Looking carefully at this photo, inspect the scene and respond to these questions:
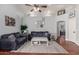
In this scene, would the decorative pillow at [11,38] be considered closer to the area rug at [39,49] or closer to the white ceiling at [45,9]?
the area rug at [39,49]

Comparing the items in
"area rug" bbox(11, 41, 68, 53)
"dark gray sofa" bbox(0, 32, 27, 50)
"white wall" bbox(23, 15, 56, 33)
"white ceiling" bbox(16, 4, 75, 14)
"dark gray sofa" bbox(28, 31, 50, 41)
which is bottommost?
"area rug" bbox(11, 41, 68, 53)

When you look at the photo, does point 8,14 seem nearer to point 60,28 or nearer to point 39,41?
point 39,41

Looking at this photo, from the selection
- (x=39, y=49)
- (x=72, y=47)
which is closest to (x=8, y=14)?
(x=39, y=49)

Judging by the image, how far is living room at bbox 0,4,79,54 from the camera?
8.11 feet

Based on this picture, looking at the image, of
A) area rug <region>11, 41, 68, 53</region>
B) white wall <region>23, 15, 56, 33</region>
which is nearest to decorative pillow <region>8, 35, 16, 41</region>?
area rug <region>11, 41, 68, 53</region>


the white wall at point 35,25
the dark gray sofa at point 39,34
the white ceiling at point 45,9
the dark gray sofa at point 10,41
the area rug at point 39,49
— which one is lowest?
the area rug at point 39,49

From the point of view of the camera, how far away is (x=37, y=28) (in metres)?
2.55

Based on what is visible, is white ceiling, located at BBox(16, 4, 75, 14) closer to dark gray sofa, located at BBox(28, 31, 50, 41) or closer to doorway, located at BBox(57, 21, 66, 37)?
doorway, located at BBox(57, 21, 66, 37)

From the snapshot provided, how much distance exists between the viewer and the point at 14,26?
8.39 feet

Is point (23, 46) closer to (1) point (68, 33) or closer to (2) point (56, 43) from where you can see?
(2) point (56, 43)

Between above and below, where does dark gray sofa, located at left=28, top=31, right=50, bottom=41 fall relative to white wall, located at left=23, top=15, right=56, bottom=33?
below

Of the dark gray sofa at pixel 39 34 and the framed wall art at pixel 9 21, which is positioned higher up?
the framed wall art at pixel 9 21

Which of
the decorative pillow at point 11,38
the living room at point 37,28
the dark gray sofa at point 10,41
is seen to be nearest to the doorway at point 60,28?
the living room at point 37,28

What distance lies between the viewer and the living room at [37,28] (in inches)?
97.3
